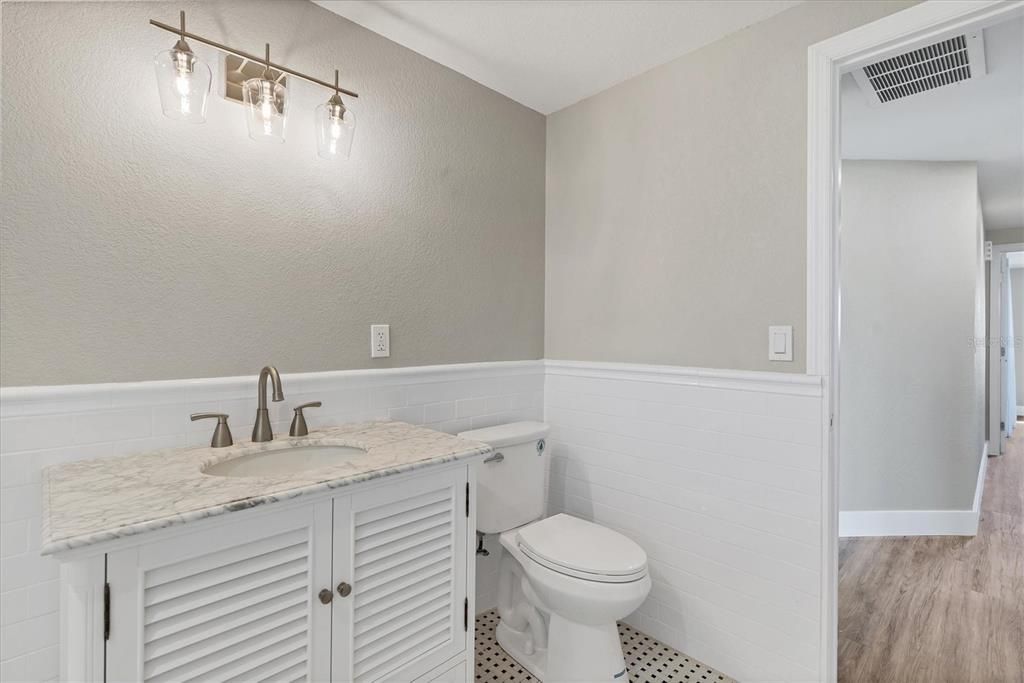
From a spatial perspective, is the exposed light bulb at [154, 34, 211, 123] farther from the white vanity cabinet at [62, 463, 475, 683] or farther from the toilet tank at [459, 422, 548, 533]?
the toilet tank at [459, 422, 548, 533]

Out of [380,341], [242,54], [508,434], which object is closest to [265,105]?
[242,54]

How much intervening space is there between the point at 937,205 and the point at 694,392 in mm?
2408

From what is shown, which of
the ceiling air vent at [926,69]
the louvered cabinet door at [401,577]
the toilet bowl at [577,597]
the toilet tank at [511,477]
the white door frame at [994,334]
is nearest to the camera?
the louvered cabinet door at [401,577]

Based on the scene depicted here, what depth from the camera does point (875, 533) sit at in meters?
3.10

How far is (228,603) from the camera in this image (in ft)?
3.34

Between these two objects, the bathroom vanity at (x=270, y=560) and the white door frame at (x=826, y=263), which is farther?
the white door frame at (x=826, y=263)

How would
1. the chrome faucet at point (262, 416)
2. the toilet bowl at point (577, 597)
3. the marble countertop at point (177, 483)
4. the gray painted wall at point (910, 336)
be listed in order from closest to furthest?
the marble countertop at point (177, 483) → the chrome faucet at point (262, 416) → the toilet bowl at point (577, 597) → the gray painted wall at point (910, 336)

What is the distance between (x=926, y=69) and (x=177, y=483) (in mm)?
2789

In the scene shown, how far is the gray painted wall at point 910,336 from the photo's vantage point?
304 cm

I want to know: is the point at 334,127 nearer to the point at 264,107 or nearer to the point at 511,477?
the point at 264,107

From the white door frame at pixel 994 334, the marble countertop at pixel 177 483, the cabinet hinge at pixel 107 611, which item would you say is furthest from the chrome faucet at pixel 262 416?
the white door frame at pixel 994 334

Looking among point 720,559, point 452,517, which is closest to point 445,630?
point 452,517

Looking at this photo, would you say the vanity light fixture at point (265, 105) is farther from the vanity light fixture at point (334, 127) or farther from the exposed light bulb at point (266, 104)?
the vanity light fixture at point (334, 127)

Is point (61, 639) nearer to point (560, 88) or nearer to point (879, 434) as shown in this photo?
point (560, 88)
